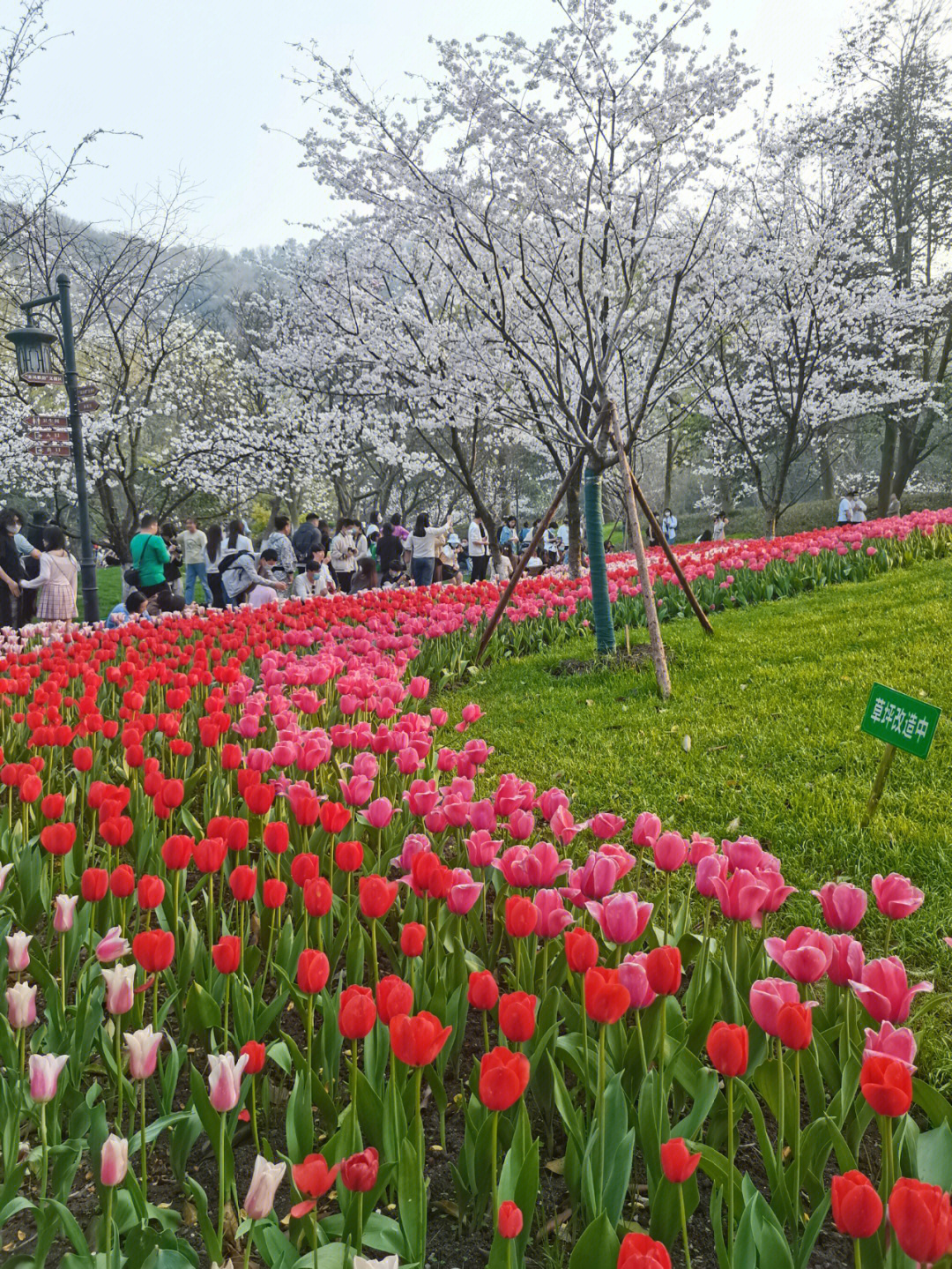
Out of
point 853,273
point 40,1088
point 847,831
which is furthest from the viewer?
point 853,273

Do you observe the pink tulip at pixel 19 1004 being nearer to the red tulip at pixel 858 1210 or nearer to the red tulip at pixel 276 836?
the red tulip at pixel 276 836

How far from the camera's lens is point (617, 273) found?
10453 millimetres

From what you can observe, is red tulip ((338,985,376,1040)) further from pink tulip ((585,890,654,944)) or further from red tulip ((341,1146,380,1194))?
pink tulip ((585,890,654,944))

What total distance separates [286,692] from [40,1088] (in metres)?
4.22

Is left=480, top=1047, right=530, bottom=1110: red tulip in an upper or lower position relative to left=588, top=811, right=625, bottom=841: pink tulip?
lower

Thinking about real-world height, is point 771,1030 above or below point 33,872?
above

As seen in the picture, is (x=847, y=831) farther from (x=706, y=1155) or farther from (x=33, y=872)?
(x=33, y=872)

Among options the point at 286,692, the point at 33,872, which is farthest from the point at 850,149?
the point at 33,872

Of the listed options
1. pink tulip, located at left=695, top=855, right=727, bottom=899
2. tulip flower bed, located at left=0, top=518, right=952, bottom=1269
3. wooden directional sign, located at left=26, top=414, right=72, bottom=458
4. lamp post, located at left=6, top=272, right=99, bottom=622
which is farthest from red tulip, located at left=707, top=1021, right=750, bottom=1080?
lamp post, located at left=6, top=272, right=99, bottom=622

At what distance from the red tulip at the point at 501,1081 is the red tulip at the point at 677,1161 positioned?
0.21m

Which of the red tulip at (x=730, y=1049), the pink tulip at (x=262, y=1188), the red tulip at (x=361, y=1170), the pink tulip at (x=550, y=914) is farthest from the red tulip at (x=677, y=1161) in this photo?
the pink tulip at (x=550, y=914)

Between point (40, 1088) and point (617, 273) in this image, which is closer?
point (40, 1088)

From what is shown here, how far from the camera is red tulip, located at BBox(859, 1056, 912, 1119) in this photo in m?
1.12

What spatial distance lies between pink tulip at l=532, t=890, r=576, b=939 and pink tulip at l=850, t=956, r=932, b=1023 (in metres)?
0.56
